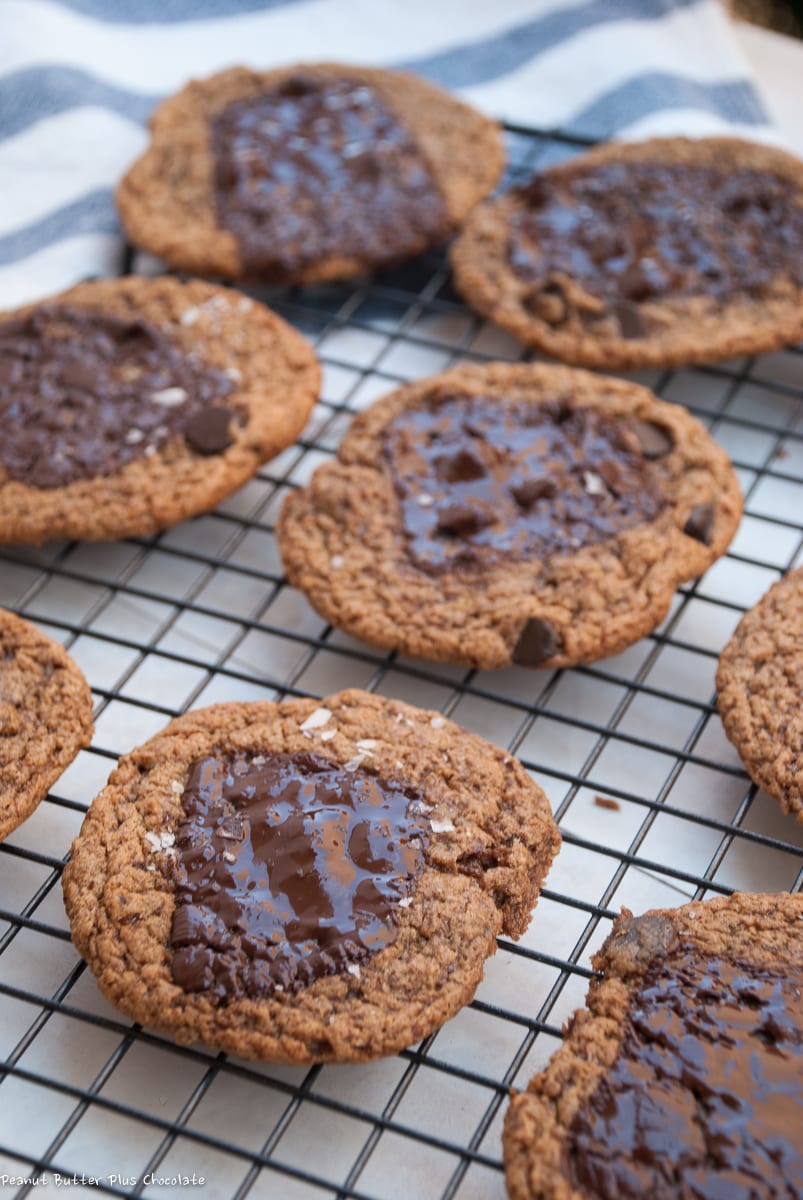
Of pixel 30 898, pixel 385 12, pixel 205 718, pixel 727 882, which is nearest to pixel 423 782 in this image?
pixel 205 718

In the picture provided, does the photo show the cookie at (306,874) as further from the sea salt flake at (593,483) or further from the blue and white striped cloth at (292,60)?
the blue and white striped cloth at (292,60)

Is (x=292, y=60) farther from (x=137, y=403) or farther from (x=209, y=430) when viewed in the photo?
(x=209, y=430)

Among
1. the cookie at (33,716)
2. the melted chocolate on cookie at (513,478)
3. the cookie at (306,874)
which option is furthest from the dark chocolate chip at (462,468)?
the cookie at (33,716)

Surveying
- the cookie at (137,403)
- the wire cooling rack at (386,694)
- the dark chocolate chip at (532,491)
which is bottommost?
the wire cooling rack at (386,694)

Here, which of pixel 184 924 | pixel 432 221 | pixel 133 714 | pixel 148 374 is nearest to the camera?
pixel 184 924

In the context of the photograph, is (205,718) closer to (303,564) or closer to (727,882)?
(303,564)

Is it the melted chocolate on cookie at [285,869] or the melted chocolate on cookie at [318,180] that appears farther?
the melted chocolate on cookie at [318,180]

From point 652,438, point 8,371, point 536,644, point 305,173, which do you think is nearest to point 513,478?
point 652,438
